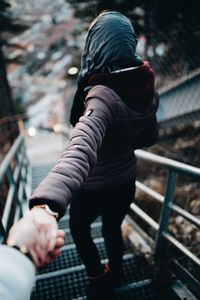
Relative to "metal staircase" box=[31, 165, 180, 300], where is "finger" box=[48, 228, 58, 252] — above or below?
above

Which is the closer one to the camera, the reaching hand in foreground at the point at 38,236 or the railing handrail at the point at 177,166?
the reaching hand in foreground at the point at 38,236

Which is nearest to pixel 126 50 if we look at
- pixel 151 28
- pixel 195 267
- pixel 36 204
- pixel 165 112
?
pixel 36 204

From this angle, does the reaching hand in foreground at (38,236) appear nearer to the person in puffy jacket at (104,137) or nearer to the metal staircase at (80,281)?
the person in puffy jacket at (104,137)

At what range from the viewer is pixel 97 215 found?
197 cm

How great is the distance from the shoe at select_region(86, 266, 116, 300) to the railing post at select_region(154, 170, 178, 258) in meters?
0.64

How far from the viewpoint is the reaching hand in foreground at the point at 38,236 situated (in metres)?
0.75

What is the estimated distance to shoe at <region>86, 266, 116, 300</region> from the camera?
2258 millimetres

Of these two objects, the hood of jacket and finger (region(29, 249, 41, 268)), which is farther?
the hood of jacket

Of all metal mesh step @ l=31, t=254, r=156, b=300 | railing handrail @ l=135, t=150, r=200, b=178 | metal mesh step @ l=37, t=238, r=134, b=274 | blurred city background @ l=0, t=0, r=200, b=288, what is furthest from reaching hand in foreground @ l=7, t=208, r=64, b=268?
blurred city background @ l=0, t=0, r=200, b=288

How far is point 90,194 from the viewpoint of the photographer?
6.01ft

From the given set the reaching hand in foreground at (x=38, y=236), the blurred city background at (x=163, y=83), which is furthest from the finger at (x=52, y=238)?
the blurred city background at (x=163, y=83)

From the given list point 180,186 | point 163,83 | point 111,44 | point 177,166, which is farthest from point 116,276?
point 163,83

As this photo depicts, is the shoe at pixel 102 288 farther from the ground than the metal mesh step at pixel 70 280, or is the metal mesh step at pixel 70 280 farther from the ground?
the shoe at pixel 102 288

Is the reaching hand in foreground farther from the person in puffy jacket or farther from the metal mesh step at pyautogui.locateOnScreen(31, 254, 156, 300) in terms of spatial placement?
the metal mesh step at pyautogui.locateOnScreen(31, 254, 156, 300)
